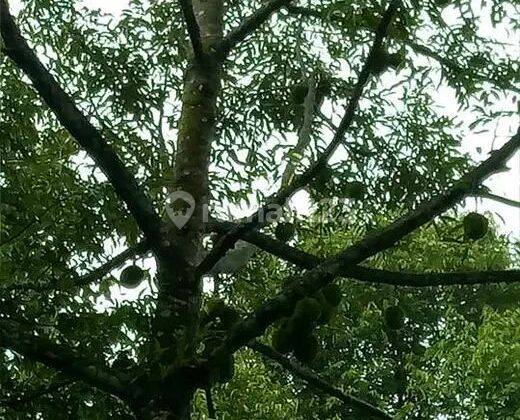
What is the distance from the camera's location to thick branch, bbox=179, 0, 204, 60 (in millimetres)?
3600

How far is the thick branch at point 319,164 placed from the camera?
9.76ft

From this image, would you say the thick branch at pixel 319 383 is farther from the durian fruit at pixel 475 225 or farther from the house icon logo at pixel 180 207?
the durian fruit at pixel 475 225

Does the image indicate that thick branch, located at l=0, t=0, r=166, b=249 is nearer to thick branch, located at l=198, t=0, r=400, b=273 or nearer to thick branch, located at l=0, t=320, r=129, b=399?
thick branch, located at l=198, t=0, r=400, b=273

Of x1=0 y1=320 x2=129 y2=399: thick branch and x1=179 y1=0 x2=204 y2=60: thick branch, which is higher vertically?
x1=179 y1=0 x2=204 y2=60: thick branch

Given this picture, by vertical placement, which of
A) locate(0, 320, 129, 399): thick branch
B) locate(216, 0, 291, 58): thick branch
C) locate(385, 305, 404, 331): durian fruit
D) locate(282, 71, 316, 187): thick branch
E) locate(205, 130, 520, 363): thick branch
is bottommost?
locate(0, 320, 129, 399): thick branch

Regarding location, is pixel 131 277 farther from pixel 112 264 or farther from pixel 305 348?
pixel 305 348

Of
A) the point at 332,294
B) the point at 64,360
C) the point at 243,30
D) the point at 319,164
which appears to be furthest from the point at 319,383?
the point at 243,30

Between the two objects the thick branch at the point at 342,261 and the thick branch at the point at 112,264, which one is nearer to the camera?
the thick branch at the point at 342,261

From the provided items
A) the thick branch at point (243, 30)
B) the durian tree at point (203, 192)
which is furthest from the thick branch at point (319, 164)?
the thick branch at point (243, 30)

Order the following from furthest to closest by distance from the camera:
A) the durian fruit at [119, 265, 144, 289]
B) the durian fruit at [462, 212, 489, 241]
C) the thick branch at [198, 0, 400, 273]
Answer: the durian fruit at [119, 265, 144, 289], the durian fruit at [462, 212, 489, 241], the thick branch at [198, 0, 400, 273]

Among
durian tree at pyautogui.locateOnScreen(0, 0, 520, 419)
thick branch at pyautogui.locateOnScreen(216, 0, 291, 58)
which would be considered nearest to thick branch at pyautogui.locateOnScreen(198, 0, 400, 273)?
durian tree at pyautogui.locateOnScreen(0, 0, 520, 419)

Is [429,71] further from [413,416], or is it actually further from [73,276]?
[413,416]

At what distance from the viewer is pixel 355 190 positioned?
4.40 meters

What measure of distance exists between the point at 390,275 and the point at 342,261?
44 cm
